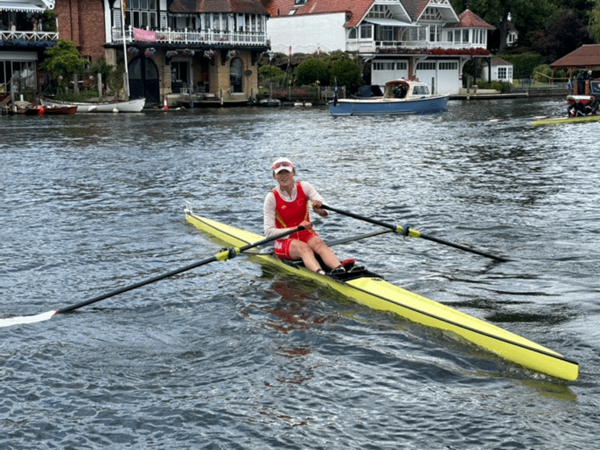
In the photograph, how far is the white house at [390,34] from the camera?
69.3 m

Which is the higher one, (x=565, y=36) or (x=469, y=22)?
(x=469, y=22)

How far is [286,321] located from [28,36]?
48.3 m

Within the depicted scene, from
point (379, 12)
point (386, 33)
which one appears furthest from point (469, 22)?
point (379, 12)

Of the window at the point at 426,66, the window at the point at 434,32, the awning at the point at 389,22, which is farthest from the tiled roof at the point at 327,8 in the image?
the window at the point at 434,32

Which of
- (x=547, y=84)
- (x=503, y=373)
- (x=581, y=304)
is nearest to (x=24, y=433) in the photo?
(x=503, y=373)

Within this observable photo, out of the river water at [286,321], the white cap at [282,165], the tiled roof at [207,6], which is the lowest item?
the river water at [286,321]

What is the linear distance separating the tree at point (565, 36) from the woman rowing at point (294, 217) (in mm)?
77836

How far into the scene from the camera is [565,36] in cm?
8369

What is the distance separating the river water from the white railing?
3206 cm

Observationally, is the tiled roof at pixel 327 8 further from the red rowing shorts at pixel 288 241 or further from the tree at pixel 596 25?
the red rowing shorts at pixel 288 241

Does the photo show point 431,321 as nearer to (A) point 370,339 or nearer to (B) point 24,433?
(A) point 370,339

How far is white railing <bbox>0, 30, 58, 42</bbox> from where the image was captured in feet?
174

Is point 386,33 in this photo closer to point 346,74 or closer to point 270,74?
point 346,74

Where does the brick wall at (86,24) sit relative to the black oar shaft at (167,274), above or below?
above
